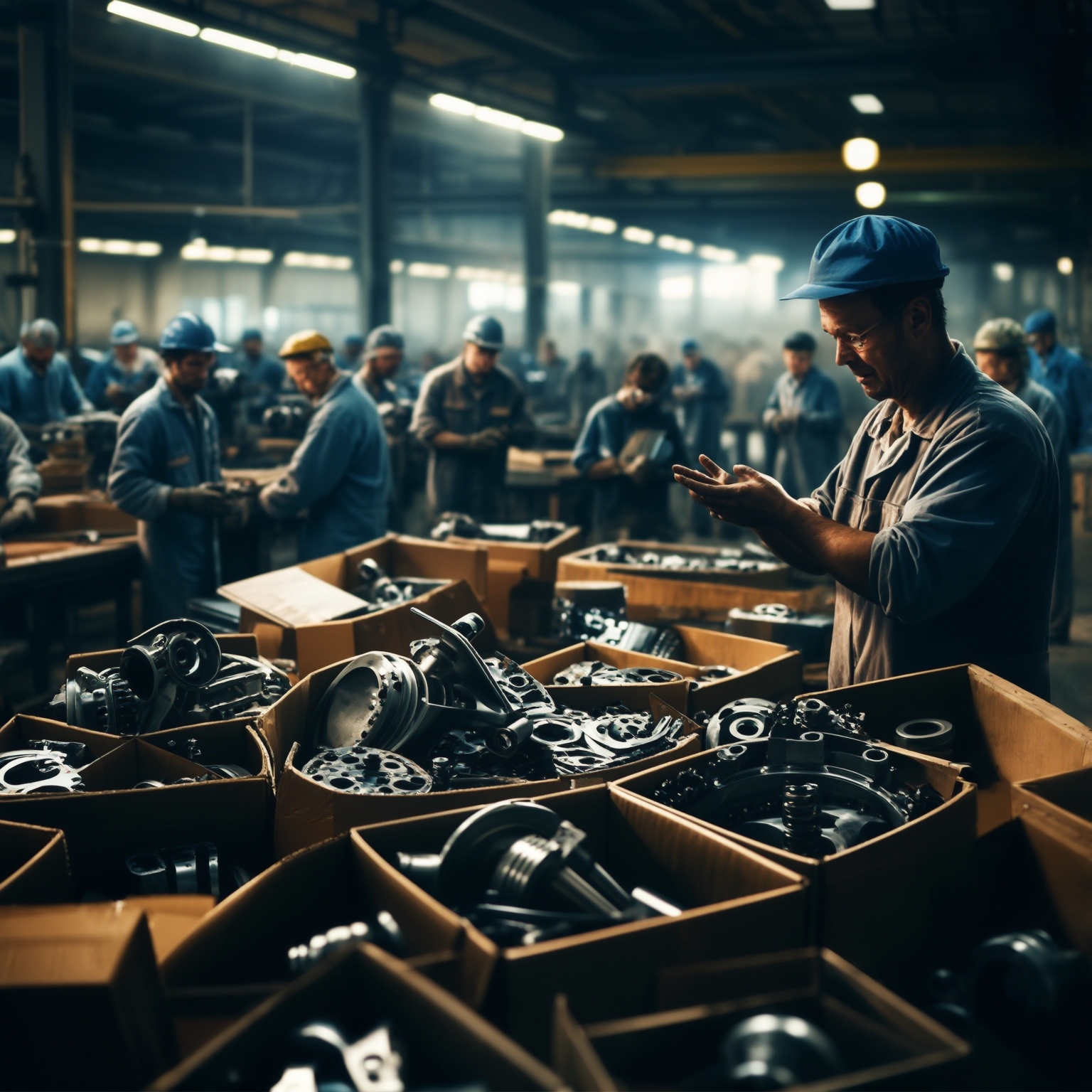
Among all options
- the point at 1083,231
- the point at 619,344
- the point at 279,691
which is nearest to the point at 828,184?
the point at 1083,231

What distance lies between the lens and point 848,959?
4.52ft

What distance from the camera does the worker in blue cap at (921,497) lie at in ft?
6.12

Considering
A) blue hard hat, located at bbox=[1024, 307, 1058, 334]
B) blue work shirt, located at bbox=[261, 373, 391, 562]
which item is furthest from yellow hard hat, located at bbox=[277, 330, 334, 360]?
blue hard hat, located at bbox=[1024, 307, 1058, 334]

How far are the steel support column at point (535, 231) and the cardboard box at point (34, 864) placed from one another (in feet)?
39.7

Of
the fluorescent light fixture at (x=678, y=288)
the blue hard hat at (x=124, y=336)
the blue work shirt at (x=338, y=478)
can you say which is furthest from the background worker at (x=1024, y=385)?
the fluorescent light fixture at (x=678, y=288)

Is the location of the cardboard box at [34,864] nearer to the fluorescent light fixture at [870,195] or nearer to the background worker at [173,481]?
the background worker at [173,481]

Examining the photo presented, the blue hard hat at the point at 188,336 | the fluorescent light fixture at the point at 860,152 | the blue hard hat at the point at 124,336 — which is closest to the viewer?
the blue hard hat at the point at 188,336

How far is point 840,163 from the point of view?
12.4m

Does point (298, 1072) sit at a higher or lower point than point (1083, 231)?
lower

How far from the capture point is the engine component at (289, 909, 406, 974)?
47.1 inches

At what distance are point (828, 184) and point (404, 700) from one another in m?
15.3

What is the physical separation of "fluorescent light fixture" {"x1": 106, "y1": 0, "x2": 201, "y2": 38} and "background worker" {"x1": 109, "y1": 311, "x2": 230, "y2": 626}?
2073mm

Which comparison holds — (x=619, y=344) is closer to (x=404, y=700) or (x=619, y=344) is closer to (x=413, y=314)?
(x=413, y=314)

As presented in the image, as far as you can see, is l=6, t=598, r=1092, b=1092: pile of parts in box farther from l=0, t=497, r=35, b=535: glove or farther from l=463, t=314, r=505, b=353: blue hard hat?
l=463, t=314, r=505, b=353: blue hard hat
